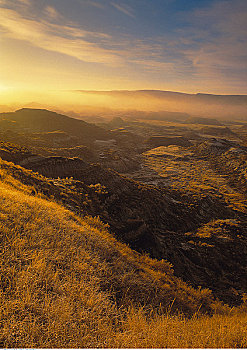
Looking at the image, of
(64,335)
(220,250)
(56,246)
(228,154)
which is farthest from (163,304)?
(228,154)

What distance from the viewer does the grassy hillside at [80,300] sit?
3.15 m

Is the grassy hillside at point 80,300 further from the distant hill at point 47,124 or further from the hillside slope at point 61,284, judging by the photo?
the distant hill at point 47,124

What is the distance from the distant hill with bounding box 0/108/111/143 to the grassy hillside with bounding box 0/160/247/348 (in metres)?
114

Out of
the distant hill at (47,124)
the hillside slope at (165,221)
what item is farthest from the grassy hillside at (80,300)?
the distant hill at (47,124)

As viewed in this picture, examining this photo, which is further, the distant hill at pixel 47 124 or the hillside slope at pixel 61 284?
the distant hill at pixel 47 124

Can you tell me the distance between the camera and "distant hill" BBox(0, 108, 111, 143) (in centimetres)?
11853

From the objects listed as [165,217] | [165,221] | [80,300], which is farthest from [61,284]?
[165,217]

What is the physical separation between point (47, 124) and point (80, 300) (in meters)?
141

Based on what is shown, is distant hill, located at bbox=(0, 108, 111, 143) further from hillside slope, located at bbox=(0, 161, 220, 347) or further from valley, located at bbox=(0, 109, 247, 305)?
hillside slope, located at bbox=(0, 161, 220, 347)

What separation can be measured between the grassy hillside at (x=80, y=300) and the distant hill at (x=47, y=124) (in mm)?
113930

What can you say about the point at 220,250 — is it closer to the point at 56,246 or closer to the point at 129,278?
the point at 129,278

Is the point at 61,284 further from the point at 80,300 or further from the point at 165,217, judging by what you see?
the point at 165,217

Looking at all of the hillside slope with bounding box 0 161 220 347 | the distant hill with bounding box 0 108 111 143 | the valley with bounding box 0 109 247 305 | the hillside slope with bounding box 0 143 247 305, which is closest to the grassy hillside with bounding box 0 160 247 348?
the hillside slope with bounding box 0 161 220 347

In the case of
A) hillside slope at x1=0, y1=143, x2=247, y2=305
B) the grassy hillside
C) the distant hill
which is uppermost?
the distant hill
